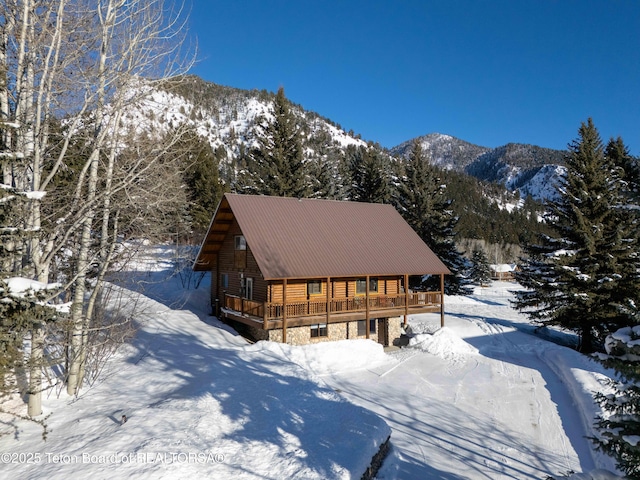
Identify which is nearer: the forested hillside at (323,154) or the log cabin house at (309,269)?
the forested hillside at (323,154)

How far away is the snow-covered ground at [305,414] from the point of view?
287 inches

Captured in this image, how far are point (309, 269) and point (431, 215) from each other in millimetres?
17710

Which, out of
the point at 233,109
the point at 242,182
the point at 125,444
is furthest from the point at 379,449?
the point at 233,109

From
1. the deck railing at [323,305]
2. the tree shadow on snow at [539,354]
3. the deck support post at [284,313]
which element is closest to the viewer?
the tree shadow on snow at [539,354]

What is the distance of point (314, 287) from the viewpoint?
1902 cm

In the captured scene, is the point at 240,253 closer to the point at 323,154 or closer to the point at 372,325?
the point at 372,325

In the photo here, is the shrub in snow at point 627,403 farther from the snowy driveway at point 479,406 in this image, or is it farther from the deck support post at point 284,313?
the deck support post at point 284,313

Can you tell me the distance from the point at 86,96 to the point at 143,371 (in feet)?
24.7

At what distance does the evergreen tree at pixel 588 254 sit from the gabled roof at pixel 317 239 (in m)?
5.52

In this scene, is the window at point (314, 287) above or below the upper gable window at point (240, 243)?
below

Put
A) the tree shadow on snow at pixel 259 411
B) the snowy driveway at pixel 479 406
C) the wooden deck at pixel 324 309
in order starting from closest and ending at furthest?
the tree shadow on snow at pixel 259 411 < the snowy driveway at pixel 479 406 < the wooden deck at pixel 324 309

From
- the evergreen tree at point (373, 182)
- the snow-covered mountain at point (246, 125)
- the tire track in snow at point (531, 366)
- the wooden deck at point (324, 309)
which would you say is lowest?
the tire track in snow at point (531, 366)

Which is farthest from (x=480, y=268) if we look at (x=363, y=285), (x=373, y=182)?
(x=363, y=285)

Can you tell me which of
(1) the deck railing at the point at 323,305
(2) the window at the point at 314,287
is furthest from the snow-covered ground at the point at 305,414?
(2) the window at the point at 314,287
